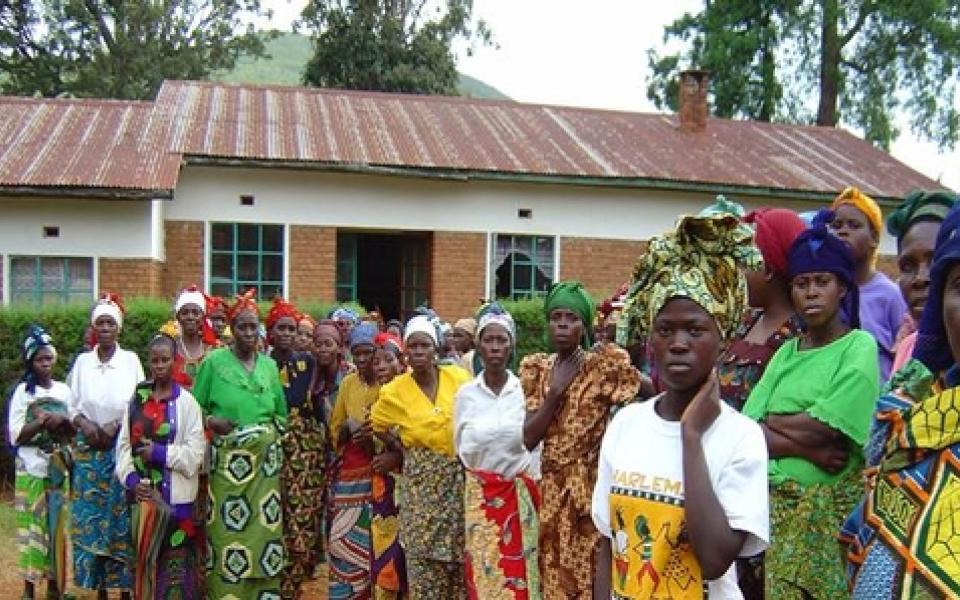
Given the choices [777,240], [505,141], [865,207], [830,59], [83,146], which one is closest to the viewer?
[777,240]

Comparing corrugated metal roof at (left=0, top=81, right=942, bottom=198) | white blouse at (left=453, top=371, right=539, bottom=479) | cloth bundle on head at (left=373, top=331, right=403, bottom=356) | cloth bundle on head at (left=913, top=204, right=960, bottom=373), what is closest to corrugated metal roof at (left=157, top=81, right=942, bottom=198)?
corrugated metal roof at (left=0, top=81, right=942, bottom=198)

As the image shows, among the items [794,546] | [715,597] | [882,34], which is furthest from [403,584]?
[882,34]

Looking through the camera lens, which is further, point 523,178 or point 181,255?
point 523,178

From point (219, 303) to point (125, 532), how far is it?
1806 millimetres

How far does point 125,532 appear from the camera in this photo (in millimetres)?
6242

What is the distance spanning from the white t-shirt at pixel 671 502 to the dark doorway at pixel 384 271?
42.0 feet

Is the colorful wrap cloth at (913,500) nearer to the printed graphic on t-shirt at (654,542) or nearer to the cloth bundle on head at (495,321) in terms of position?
the printed graphic on t-shirt at (654,542)

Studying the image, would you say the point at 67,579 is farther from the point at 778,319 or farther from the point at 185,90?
the point at 185,90

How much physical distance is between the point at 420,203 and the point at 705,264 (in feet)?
39.9

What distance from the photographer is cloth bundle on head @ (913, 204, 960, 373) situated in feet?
5.97

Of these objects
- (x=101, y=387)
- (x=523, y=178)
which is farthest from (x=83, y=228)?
(x=101, y=387)

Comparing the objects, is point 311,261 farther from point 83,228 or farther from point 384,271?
point 83,228

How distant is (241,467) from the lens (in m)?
5.71

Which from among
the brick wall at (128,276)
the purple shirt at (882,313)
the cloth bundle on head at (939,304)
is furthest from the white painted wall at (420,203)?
the cloth bundle on head at (939,304)
